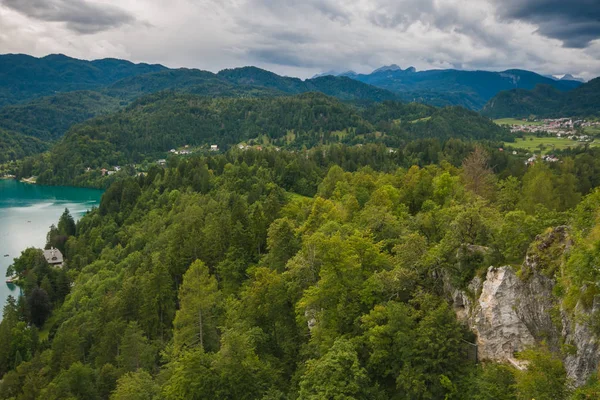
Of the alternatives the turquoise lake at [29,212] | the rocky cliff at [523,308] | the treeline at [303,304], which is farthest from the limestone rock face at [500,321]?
the turquoise lake at [29,212]

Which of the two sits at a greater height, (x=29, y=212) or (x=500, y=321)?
(x=500, y=321)

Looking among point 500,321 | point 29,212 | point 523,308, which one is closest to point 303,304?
point 500,321

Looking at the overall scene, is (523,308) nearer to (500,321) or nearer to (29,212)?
(500,321)

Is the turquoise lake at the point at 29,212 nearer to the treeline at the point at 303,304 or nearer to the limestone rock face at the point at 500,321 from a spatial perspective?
the treeline at the point at 303,304

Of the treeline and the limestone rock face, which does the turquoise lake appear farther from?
the limestone rock face

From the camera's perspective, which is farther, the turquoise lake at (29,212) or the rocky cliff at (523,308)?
the turquoise lake at (29,212)
